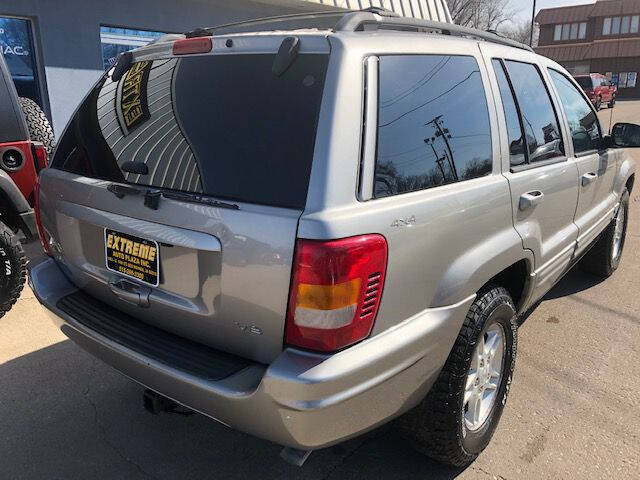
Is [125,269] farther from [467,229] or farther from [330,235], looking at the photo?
[467,229]

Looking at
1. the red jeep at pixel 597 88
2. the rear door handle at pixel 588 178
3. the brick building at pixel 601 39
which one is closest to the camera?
the rear door handle at pixel 588 178

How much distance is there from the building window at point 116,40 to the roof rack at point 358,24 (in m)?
6.32

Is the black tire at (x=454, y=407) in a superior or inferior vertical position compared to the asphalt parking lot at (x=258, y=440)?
superior

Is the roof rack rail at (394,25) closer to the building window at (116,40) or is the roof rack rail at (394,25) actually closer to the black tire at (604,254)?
the black tire at (604,254)

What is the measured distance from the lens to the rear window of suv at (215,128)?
1875mm

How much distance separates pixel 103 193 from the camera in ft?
7.43

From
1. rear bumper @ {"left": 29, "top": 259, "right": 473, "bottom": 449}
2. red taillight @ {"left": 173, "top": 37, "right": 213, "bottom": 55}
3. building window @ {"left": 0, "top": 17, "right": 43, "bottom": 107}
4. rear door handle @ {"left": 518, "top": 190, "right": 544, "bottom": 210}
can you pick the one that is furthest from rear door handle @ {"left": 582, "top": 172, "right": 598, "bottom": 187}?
building window @ {"left": 0, "top": 17, "right": 43, "bottom": 107}

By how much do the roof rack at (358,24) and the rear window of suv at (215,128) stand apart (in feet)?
0.99

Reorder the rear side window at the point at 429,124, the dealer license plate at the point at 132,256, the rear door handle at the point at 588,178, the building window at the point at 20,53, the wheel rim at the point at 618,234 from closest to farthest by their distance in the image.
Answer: the rear side window at the point at 429,124 < the dealer license plate at the point at 132,256 < the rear door handle at the point at 588,178 < the wheel rim at the point at 618,234 < the building window at the point at 20,53

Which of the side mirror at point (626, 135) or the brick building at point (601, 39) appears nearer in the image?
the side mirror at point (626, 135)

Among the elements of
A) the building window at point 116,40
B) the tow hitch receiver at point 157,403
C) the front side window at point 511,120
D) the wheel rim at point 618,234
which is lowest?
the wheel rim at point 618,234

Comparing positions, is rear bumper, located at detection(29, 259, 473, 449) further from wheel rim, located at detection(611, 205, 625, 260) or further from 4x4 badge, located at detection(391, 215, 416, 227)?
wheel rim, located at detection(611, 205, 625, 260)

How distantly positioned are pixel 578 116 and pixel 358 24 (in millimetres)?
2288

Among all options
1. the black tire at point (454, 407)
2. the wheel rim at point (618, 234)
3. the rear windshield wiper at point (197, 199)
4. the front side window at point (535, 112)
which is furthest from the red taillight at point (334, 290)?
the wheel rim at point (618, 234)
